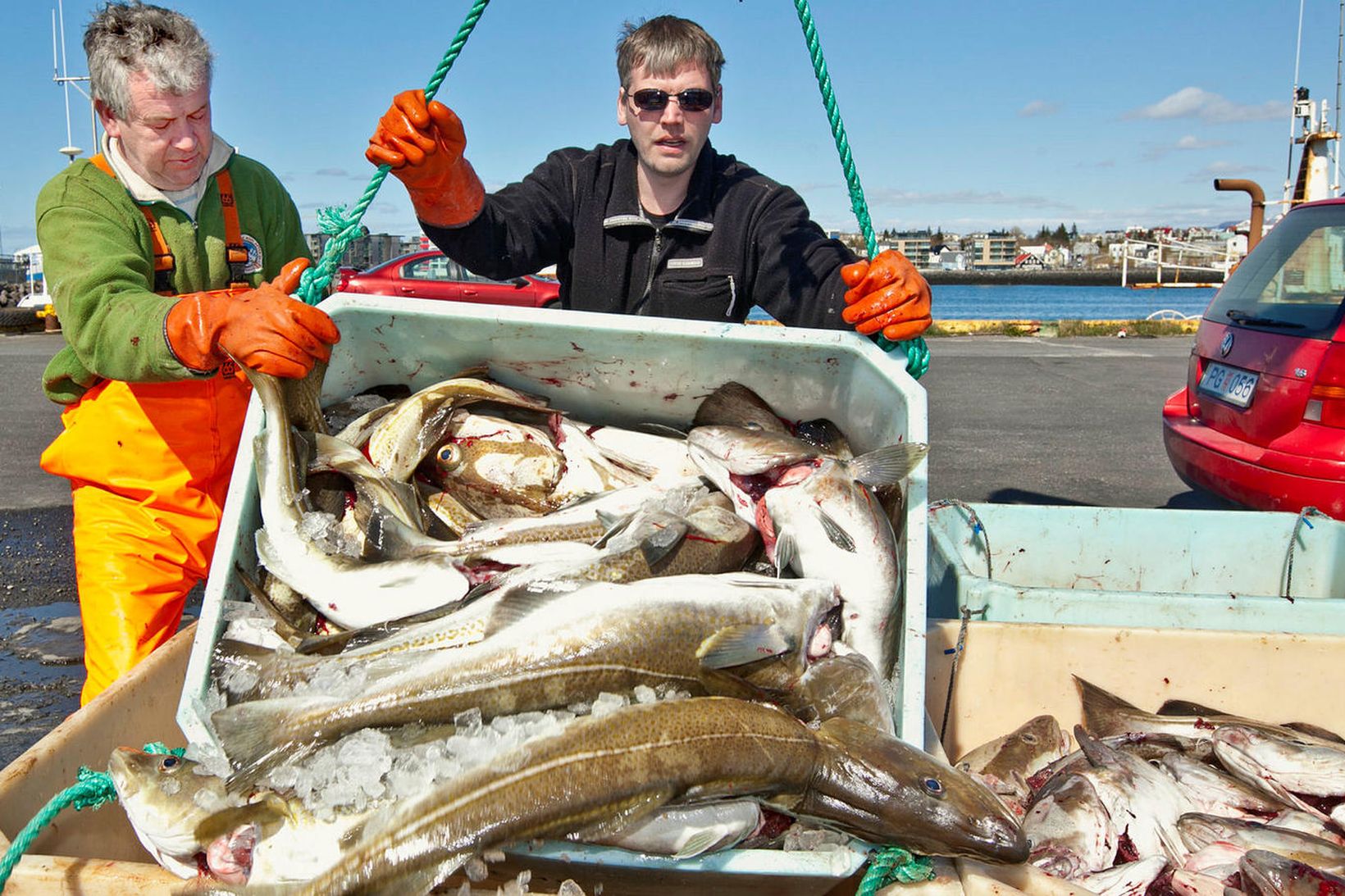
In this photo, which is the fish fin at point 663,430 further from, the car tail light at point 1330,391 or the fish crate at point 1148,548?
the car tail light at point 1330,391

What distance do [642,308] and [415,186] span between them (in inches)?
40.9

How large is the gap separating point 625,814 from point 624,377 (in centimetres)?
154

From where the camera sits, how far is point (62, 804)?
5.98ft

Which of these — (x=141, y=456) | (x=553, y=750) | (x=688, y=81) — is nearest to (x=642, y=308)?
(x=688, y=81)

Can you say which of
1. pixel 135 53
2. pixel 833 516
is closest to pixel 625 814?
pixel 833 516

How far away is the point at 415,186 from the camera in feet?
10.4

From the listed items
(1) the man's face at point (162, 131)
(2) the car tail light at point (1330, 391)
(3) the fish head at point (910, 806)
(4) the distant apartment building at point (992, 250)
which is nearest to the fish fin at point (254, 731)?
(3) the fish head at point (910, 806)

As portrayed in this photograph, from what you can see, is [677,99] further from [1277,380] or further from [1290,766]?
[1277,380]

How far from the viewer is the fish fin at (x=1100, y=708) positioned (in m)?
2.95

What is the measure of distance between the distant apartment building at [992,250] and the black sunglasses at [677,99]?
145m

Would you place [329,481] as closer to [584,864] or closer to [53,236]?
[53,236]

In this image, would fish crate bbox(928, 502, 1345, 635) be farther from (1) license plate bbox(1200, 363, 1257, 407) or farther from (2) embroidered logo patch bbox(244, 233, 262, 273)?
(2) embroidered logo patch bbox(244, 233, 262, 273)

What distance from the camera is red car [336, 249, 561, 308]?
1486 centimetres

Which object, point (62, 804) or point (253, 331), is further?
point (253, 331)
